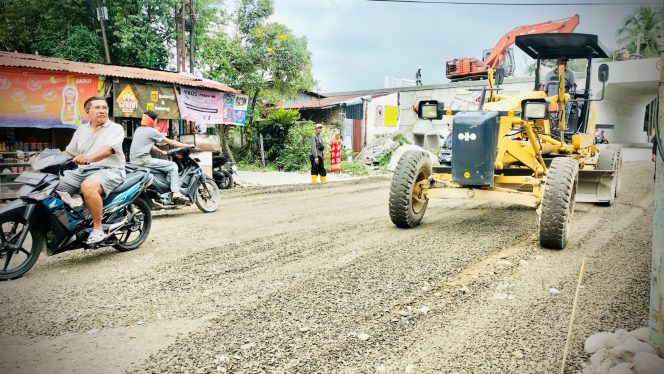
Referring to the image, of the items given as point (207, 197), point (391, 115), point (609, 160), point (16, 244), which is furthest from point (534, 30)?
point (16, 244)

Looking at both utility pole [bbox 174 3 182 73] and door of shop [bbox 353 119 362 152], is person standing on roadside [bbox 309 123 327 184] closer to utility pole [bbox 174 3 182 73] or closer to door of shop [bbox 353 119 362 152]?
utility pole [bbox 174 3 182 73]

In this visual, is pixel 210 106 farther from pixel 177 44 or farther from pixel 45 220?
pixel 45 220

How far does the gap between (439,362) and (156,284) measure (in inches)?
102

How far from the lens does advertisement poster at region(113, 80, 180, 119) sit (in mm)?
11023

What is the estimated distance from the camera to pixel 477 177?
5.70 m

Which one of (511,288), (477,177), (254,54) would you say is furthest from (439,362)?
(254,54)

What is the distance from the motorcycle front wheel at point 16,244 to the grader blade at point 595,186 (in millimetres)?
7594

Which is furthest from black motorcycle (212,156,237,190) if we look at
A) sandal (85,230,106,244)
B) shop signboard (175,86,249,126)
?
sandal (85,230,106,244)

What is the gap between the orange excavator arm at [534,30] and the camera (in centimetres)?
1069

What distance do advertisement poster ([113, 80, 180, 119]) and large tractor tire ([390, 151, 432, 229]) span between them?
786 centimetres

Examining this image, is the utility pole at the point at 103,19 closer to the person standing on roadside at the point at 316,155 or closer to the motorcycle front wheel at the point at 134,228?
the person standing on roadside at the point at 316,155

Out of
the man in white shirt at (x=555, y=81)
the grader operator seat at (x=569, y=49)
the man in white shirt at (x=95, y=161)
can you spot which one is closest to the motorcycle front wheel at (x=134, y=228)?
the man in white shirt at (x=95, y=161)

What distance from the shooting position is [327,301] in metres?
3.56

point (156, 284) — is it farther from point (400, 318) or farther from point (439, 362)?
point (439, 362)
